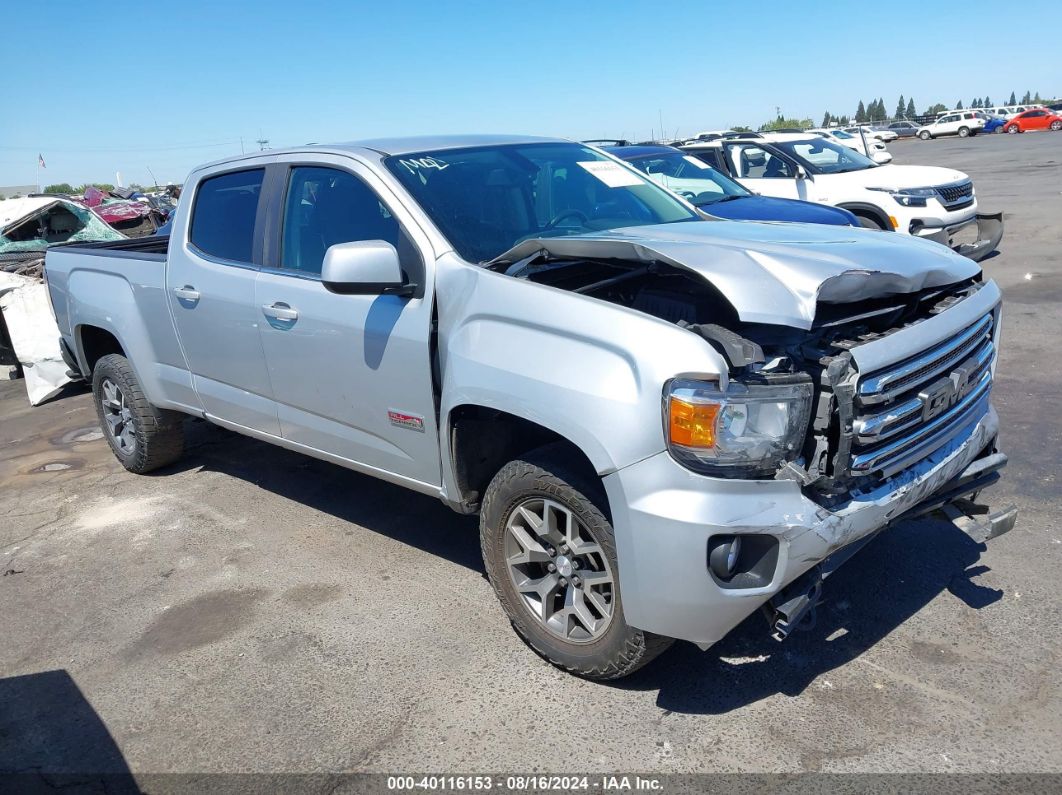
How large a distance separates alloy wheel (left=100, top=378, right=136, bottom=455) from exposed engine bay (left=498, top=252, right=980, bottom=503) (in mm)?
3565

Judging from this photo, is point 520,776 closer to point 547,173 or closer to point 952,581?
point 952,581

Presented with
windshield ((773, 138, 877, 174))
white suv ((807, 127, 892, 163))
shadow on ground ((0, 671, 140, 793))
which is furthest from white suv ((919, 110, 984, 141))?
shadow on ground ((0, 671, 140, 793))

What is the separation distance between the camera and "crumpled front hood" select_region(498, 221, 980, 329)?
107 inches

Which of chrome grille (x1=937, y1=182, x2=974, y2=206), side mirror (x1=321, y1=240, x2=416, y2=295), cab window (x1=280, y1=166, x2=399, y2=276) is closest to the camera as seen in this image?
side mirror (x1=321, y1=240, x2=416, y2=295)

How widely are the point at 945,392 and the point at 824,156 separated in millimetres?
9784

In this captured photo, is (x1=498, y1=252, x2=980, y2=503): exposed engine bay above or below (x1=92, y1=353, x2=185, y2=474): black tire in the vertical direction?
above

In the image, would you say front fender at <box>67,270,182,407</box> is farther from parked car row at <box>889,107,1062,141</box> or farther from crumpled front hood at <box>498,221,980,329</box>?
parked car row at <box>889,107,1062,141</box>

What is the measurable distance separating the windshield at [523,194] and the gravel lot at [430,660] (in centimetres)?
162

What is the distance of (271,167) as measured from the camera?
4.38 meters

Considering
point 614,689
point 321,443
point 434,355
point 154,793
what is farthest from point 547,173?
point 154,793

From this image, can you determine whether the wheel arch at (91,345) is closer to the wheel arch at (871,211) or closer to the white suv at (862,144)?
the wheel arch at (871,211)

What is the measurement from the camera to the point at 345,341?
148 inches

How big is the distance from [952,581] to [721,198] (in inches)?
241

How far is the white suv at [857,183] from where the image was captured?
10.4 m
